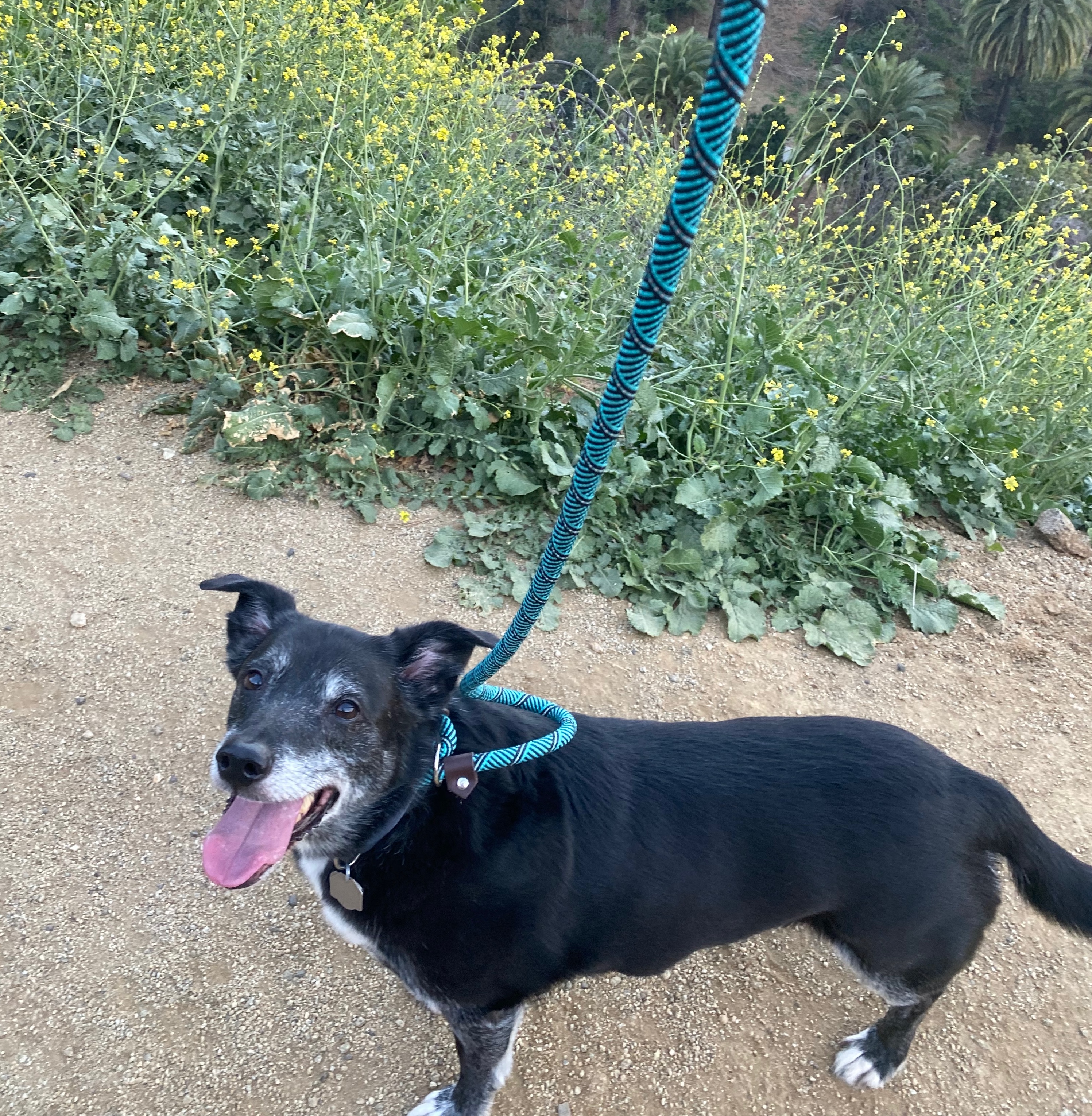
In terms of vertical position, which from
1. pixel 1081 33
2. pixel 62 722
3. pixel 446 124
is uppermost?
pixel 1081 33

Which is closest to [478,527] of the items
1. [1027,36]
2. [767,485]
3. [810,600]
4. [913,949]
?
[767,485]

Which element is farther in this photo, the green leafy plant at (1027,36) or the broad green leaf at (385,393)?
the green leafy plant at (1027,36)

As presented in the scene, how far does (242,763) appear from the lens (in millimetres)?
1795

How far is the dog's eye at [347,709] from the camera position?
2.00 meters

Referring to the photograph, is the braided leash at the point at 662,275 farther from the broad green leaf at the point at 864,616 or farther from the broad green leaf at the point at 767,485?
the broad green leaf at the point at 864,616

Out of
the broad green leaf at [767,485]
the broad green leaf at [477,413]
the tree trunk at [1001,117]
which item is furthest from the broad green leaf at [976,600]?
the tree trunk at [1001,117]

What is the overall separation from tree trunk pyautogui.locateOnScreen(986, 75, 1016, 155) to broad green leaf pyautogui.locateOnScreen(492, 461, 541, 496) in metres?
41.9

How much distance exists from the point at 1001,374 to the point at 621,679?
3701 mm

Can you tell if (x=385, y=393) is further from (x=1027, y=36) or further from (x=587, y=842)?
(x=1027, y=36)

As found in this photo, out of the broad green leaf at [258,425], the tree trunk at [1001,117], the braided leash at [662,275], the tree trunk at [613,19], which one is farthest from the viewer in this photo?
the tree trunk at [613,19]

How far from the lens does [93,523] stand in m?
4.09

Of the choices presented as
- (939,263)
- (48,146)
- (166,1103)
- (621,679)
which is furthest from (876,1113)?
(48,146)

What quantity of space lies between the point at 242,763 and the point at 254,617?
61cm

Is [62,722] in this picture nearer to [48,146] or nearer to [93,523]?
[93,523]
